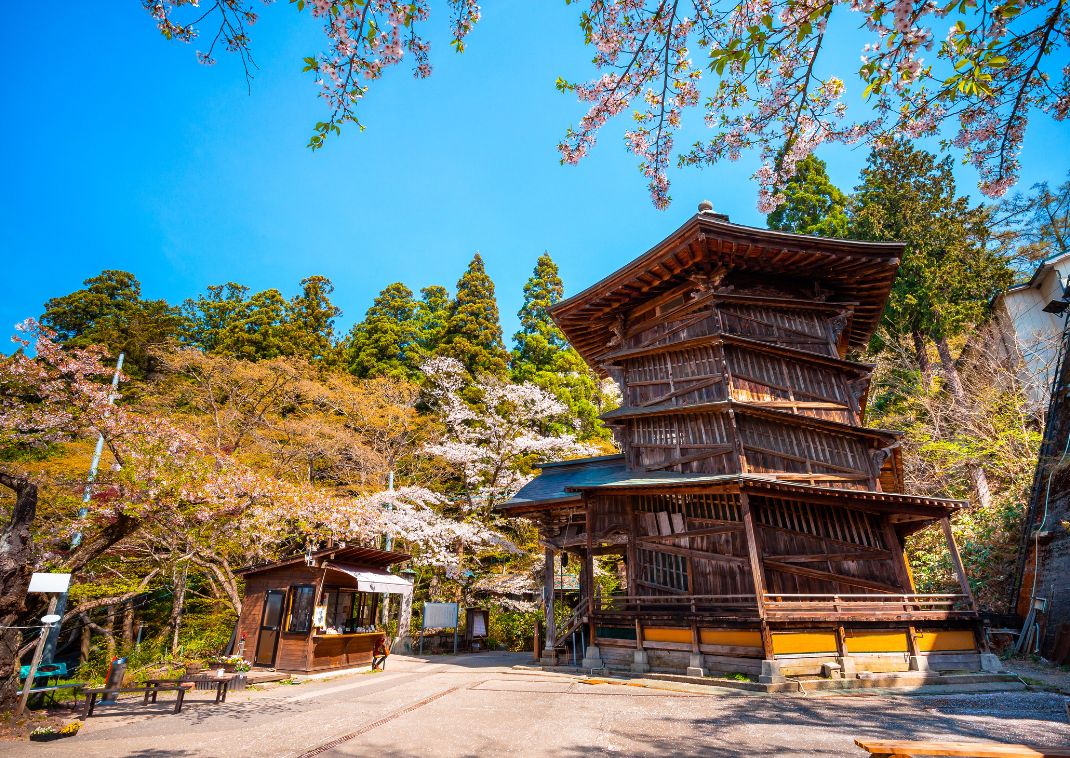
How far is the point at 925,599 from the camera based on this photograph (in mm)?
11328

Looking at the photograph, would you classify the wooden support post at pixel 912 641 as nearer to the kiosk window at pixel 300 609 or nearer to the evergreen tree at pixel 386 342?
the kiosk window at pixel 300 609

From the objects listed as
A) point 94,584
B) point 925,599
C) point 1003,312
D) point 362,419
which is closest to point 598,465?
point 925,599

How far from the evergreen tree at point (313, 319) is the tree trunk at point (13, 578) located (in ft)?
77.2

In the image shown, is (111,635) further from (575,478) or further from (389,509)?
(575,478)

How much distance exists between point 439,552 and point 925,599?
17.0 meters

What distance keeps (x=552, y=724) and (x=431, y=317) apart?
1352 inches

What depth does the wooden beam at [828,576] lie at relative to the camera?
11.7 m

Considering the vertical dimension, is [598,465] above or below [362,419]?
below

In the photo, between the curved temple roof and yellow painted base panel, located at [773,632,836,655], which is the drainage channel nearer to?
yellow painted base panel, located at [773,632,836,655]

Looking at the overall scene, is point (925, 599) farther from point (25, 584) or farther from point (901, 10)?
point (25, 584)

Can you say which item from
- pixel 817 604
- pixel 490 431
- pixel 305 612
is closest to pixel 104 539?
pixel 305 612

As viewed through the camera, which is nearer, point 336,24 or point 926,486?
point 336,24

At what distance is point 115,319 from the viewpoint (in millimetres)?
31469

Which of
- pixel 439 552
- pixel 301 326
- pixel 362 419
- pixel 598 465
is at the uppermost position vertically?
pixel 301 326
